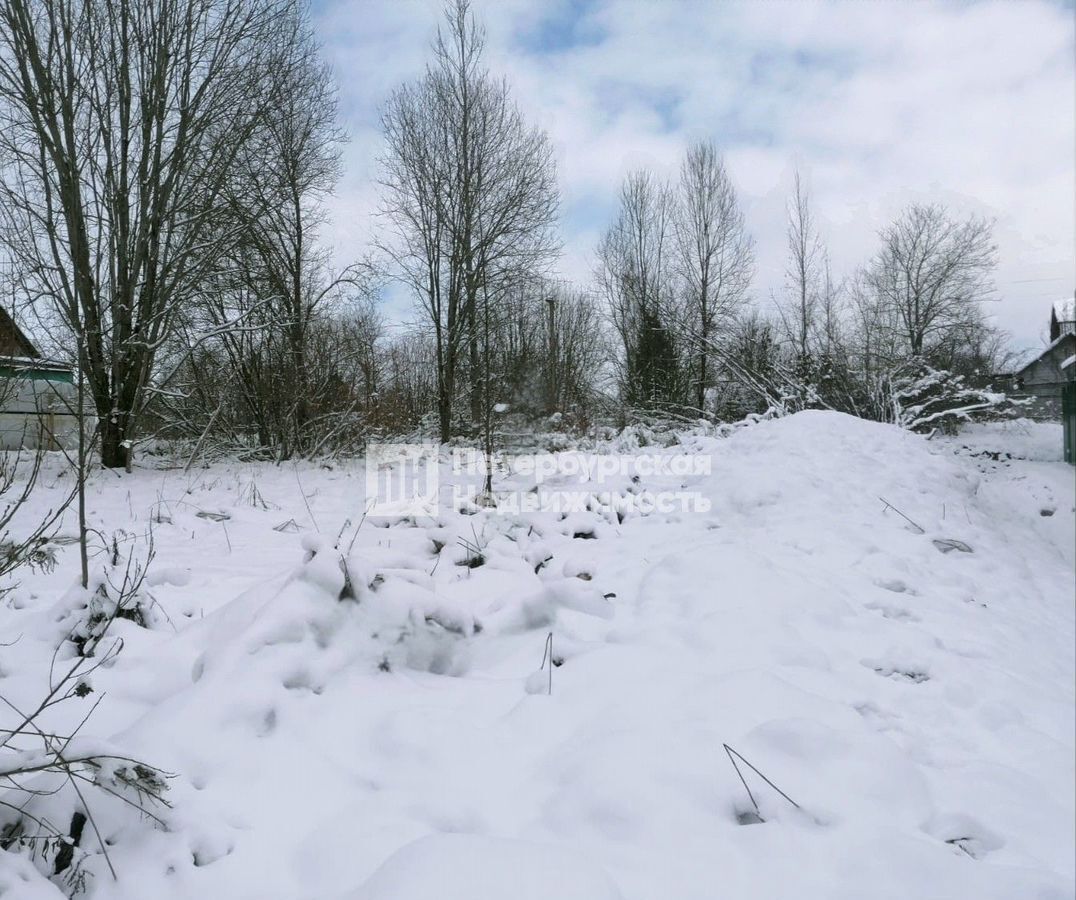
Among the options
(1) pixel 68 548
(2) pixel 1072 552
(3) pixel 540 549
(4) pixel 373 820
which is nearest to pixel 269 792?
(4) pixel 373 820

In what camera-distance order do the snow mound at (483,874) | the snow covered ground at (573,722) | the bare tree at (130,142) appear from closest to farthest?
the snow mound at (483,874)
the snow covered ground at (573,722)
the bare tree at (130,142)

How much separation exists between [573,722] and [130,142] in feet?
30.4

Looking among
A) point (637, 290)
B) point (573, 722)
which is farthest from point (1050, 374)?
point (573, 722)

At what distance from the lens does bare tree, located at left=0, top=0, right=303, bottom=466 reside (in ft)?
22.4

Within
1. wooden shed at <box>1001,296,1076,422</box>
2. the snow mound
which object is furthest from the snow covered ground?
wooden shed at <box>1001,296,1076,422</box>

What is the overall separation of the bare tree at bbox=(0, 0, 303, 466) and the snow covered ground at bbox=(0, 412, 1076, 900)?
16.2ft

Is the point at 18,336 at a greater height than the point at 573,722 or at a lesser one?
greater

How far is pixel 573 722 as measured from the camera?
81.8 inches

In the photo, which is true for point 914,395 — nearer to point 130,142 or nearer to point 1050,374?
point 130,142

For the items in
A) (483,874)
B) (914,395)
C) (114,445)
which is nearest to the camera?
(483,874)

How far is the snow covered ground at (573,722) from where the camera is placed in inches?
56.6

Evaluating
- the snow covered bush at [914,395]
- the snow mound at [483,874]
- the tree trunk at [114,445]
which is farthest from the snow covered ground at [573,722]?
the snow covered bush at [914,395]

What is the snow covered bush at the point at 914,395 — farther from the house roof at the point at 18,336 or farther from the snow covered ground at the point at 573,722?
the house roof at the point at 18,336

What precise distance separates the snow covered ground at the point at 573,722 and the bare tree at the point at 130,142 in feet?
16.2
